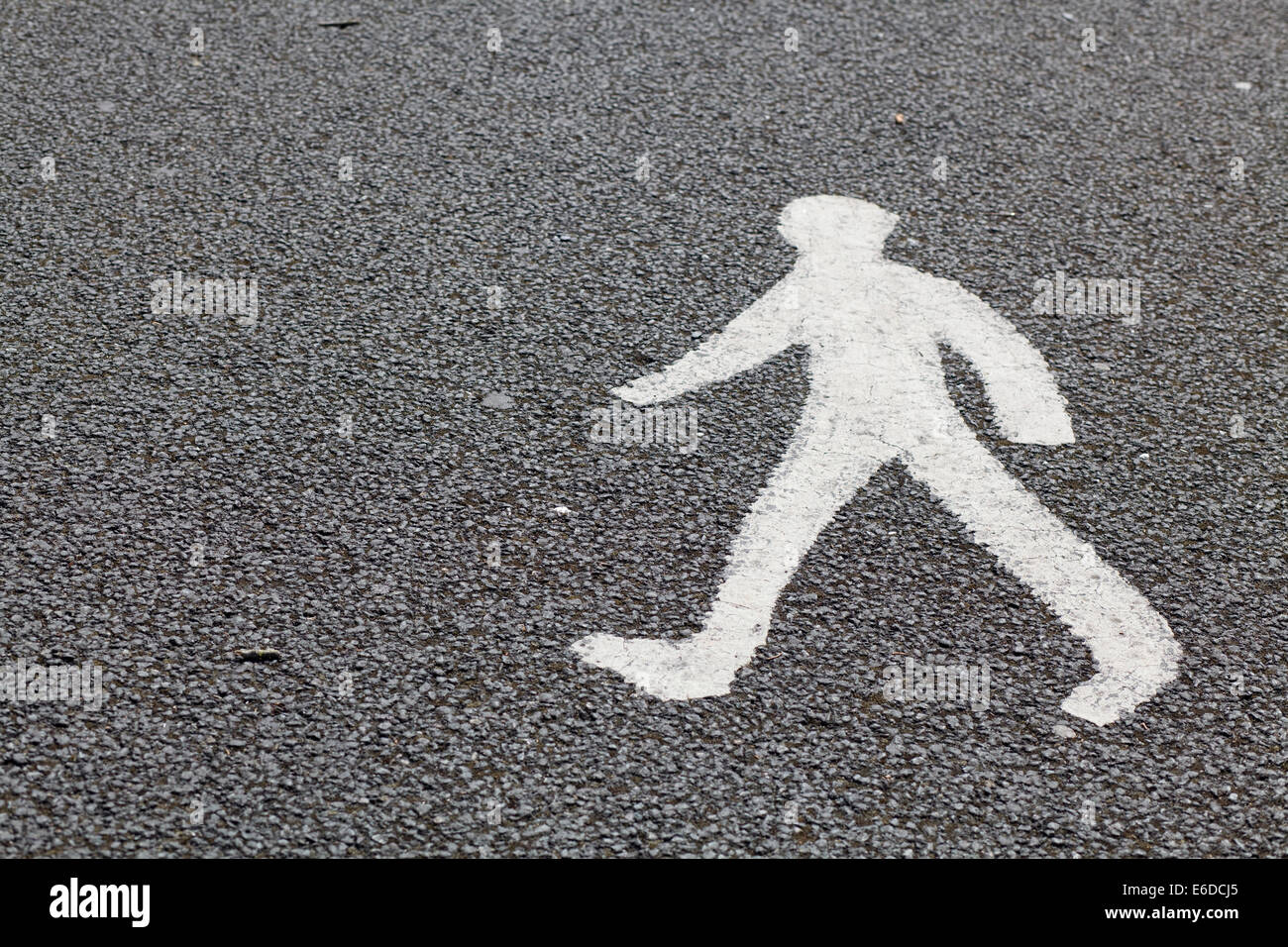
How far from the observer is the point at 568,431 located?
11.8ft

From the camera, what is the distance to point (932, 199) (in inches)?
186

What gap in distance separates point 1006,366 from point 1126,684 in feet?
4.13

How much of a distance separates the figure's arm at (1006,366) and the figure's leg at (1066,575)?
195mm

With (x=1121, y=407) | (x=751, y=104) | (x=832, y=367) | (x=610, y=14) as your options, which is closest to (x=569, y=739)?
(x=832, y=367)

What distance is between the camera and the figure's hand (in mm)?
3721

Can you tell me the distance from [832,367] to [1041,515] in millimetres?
797
